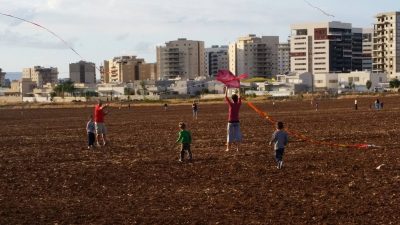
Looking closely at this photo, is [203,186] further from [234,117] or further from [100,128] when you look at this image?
[100,128]

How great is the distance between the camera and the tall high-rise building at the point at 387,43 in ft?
495

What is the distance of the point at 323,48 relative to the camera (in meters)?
183

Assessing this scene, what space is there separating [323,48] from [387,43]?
33.5 m

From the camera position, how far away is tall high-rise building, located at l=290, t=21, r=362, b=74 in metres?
184

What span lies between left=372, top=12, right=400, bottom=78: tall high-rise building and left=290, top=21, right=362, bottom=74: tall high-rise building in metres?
27.7

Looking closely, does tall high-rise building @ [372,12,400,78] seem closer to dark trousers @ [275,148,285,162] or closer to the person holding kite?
the person holding kite

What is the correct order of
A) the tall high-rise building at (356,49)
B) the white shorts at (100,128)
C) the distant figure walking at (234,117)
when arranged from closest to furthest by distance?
the distant figure walking at (234,117) → the white shorts at (100,128) → the tall high-rise building at (356,49)

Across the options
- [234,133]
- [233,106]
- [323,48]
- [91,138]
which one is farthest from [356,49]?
[233,106]

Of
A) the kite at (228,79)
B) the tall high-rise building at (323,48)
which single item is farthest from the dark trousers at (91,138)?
the tall high-rise building at (323,48)

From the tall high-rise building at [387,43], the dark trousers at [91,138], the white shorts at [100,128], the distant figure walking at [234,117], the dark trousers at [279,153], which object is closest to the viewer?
the dark trousers at [279,153]

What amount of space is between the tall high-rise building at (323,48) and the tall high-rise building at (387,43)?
2772cm

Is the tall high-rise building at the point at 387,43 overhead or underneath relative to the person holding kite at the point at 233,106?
overhead

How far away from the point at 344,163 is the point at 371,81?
412 feet

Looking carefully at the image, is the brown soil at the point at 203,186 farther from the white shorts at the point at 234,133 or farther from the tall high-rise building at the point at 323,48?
the tall high-rise building at the point at 323,48
